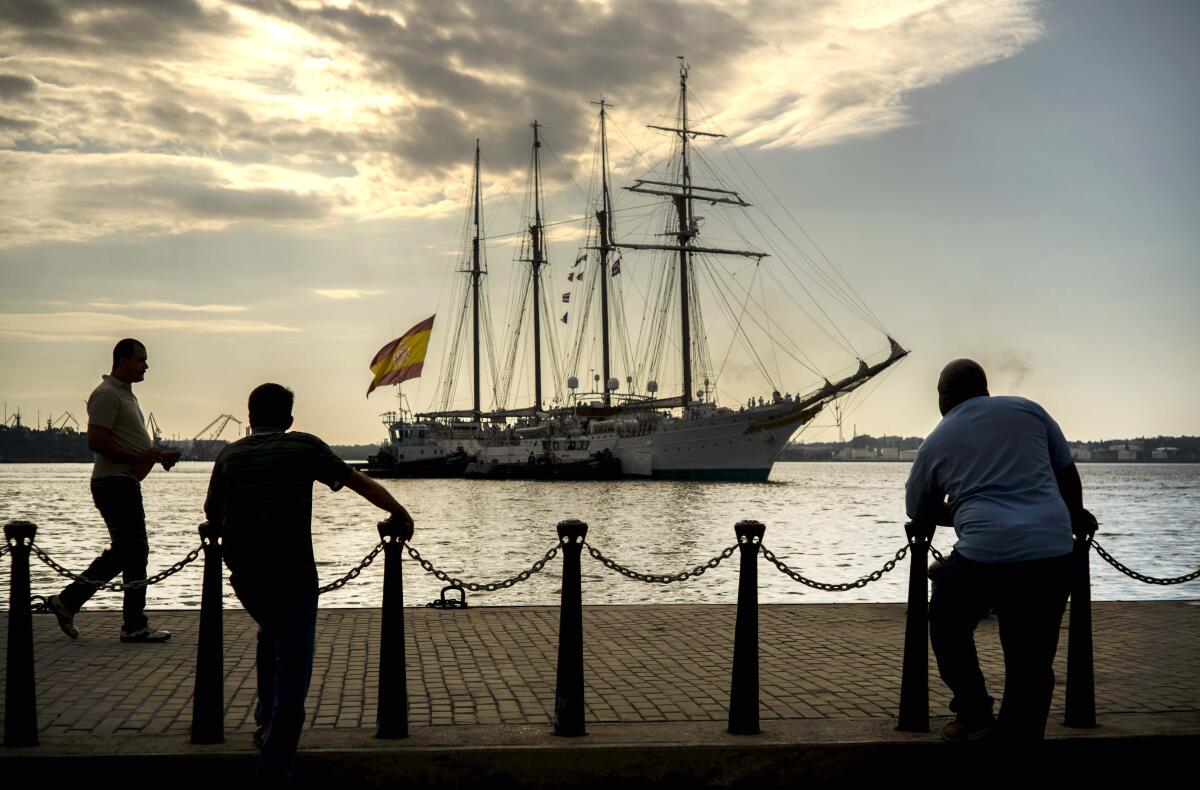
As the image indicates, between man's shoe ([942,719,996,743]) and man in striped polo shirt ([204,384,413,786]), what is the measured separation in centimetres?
294

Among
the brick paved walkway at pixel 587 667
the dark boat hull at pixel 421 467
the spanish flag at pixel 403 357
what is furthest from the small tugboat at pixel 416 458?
the brick paved walkway at pixel 587 667

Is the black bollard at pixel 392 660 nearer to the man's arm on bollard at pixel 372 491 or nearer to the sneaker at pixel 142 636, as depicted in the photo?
the man's arm on bollard at pixel 372 491

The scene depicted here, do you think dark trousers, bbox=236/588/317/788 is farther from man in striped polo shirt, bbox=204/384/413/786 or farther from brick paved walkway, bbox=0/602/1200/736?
brick paved walkway, bbox=0/602/1200/736

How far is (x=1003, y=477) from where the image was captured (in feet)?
15.9

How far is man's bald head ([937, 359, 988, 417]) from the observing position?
5.16 meters

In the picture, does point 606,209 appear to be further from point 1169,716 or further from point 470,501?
point 1169,716

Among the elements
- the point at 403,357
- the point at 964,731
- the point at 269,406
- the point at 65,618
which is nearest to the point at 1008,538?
the point at 964,731

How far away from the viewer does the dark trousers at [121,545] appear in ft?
26.9

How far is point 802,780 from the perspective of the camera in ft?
17.8

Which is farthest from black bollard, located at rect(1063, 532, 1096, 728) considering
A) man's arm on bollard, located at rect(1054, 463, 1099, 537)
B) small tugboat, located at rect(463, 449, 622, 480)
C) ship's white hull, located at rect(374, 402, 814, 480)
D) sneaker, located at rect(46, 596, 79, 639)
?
small tugboat, located at rect(463, 449, 622, 480)

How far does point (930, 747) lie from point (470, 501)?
49.9m

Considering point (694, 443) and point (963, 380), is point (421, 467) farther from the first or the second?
point (963, 380)

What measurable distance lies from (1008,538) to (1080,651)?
1.70 m

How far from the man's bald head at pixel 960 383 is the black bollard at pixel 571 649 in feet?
6.11
